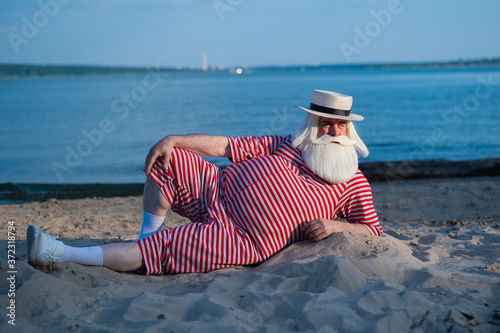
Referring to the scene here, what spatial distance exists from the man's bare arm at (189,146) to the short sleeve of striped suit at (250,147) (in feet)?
0.16

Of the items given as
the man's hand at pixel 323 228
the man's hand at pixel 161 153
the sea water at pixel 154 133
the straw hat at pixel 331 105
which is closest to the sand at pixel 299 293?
the man's hand at pixel 323 228

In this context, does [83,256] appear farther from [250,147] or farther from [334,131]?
[334,131]

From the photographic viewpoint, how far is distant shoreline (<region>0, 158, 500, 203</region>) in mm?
8383

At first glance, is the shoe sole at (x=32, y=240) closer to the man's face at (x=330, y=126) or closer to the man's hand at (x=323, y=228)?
the man's hand at (x=323, y=228)

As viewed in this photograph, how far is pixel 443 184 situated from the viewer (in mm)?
8086

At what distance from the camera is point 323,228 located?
11.9 ft

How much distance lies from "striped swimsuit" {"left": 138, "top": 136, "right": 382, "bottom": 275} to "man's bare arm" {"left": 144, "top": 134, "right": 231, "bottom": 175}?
62 millimetres

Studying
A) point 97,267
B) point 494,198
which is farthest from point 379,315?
point 494,198

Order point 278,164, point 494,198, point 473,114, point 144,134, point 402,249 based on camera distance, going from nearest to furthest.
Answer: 1. point 278,164
2. point 402,249
3. point 494,198
4. point 144,134
5. point 473,114

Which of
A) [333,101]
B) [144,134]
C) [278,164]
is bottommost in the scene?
[144,134]

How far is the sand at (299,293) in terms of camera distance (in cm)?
245

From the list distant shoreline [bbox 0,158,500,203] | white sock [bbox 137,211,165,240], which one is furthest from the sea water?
white sock [bbox 137,211,165,240]

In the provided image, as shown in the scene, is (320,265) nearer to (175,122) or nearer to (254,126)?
(254,126)

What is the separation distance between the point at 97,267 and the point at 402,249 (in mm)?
2282
